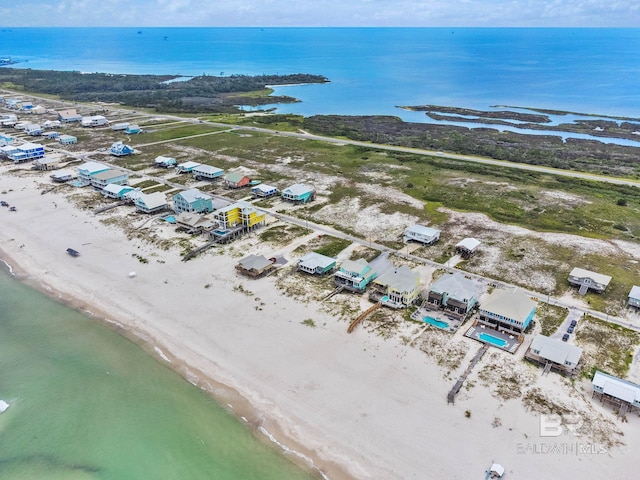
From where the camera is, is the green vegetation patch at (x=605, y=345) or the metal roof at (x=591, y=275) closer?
the green vegetation patch at (x=605, y=345)

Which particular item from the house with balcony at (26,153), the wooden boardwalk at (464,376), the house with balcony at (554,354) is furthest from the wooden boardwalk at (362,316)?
the house with balcony at (26,153)

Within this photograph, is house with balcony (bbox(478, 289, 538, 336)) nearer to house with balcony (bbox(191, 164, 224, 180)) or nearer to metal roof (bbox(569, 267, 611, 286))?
metal roof (bbox(569, 267, 611, 286))

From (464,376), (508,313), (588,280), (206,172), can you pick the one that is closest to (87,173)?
(206,172)

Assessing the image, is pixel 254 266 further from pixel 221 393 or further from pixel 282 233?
pixel 221 393

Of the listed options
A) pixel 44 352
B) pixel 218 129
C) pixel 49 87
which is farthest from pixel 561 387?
pixel 49 87

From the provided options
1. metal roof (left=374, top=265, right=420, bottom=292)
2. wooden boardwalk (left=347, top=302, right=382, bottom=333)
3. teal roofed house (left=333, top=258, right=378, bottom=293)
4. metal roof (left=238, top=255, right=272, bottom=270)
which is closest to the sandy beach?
wooden boardwalk (left=347, top=302, right=382, bottom=333)

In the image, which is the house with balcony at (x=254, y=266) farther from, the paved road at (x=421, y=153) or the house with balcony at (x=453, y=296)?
the house with balcony at (x=453, y=296)
